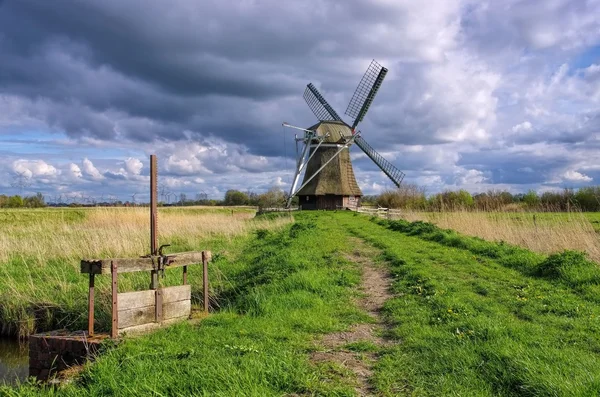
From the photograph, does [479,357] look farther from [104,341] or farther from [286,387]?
[104,341]

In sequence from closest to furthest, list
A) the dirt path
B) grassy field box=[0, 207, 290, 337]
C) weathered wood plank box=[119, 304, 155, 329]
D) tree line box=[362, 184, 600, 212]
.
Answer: the dirt path, weathered wood plank box=[119, 304, 155, 329], grassy field box=[0, 207, 290, 337], tree line box=[362, 184, 600, 212]

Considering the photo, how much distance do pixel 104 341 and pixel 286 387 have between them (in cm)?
315

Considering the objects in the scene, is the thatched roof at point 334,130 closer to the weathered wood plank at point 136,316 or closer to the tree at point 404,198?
the tree at point 404,198

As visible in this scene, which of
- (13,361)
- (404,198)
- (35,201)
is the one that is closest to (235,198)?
(35,201)

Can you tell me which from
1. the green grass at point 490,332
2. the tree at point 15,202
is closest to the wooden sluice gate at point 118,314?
the green grass at point 490,332

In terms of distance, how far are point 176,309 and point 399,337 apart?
353 cm

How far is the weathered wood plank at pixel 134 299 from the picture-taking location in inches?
259

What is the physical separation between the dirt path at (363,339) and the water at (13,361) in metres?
4.75

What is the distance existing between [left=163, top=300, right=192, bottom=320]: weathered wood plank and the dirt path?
2.66m

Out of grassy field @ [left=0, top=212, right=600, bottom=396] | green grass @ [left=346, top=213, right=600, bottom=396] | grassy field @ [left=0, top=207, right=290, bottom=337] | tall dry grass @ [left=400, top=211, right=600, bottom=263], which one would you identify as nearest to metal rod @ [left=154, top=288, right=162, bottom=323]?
grassy field @ [left=0, top=212, right=600, bottom=396]

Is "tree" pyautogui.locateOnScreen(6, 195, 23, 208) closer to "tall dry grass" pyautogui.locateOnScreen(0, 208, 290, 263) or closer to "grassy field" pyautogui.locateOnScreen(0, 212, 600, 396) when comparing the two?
"tall dry grass" pyautogui.locateOnScreen(0, 208, 290, 263)

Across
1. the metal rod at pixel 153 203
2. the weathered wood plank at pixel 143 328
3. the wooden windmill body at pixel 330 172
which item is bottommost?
the weathered wood plank at pixel 143 328

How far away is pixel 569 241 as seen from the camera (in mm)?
13047

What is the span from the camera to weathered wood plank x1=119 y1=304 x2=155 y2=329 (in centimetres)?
654
